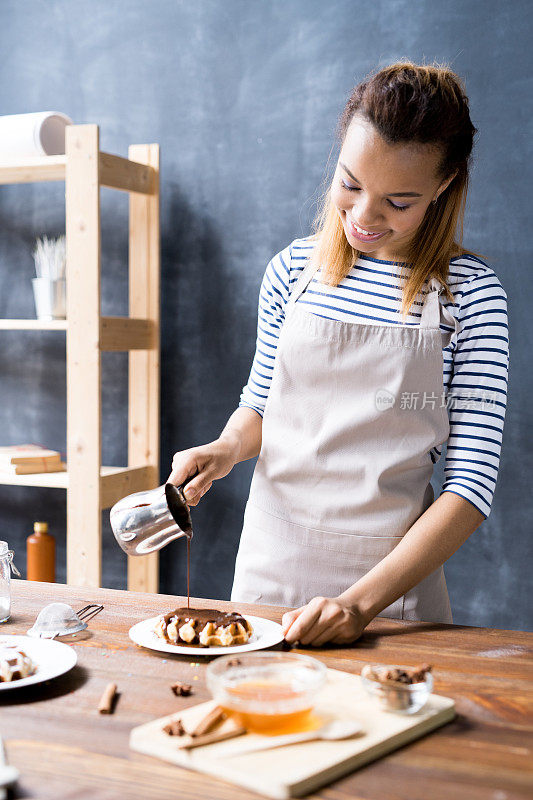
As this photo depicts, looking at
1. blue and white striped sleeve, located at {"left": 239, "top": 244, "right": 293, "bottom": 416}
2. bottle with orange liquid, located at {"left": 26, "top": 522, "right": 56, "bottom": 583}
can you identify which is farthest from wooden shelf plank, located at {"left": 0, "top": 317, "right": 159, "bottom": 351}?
blue and white striped sleeve, located at {"left": 239, "top": 244, "right": 293, "bottom": 416}

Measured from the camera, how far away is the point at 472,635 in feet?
4.45

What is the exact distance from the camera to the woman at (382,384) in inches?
58.3

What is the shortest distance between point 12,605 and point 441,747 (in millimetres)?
841

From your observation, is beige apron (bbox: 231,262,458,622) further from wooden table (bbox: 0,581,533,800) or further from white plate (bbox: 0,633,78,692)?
white plate (bbox: 0,633,78,692)

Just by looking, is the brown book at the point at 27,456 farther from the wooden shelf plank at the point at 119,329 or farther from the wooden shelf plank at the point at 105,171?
the wooden shelf plank at the point at 105,171

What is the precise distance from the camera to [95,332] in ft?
8.63

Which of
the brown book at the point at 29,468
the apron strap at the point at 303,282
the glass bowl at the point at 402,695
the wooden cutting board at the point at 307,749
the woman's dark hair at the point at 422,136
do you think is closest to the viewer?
the wooden cutting board at the point at 307,749

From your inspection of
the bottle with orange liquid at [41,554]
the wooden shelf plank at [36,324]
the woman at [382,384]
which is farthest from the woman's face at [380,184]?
the bottle with orange liquid at [41,554]

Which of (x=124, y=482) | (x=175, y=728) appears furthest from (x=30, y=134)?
(x=175, y=728)

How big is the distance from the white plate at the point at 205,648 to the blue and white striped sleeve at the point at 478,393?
0.43 m

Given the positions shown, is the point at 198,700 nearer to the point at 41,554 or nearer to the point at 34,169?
the point at 41,554

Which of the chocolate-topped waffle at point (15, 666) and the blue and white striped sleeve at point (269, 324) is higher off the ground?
the blue and white striped sleeve at point (269, 324)

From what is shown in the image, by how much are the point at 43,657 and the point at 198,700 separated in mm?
258

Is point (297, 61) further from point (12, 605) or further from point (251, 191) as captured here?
point (12, 605)
